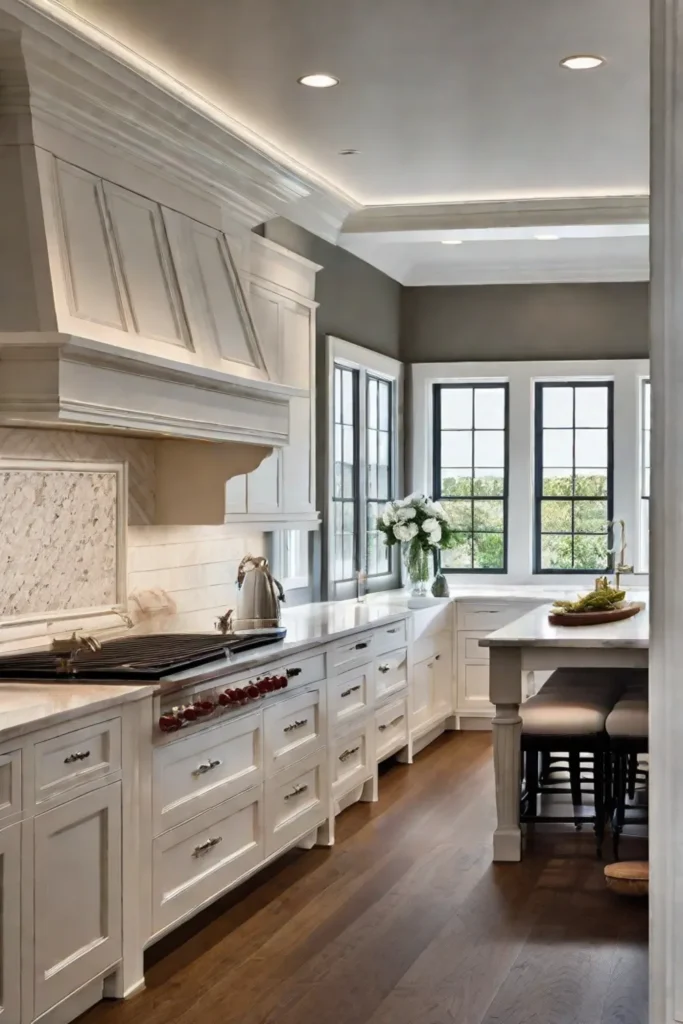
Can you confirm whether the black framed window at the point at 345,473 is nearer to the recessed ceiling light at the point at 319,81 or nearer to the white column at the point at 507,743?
the white column at the point at 507,743

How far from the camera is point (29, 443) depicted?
409 cm

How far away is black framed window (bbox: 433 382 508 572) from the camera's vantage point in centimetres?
860

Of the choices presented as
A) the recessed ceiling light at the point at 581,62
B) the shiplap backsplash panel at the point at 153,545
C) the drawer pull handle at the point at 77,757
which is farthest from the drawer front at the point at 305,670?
the recessed ceiling light at the point at 581,62

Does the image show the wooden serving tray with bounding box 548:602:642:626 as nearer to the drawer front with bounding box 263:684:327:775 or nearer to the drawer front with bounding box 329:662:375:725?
the drawer front with bounding box 329:662:375:725

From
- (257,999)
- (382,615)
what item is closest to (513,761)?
(382,615)

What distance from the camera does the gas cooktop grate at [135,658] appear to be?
143 inches

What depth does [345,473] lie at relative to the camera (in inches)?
294

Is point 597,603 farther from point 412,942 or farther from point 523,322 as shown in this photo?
point 523,322

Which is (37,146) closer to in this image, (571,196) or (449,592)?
(571,196)

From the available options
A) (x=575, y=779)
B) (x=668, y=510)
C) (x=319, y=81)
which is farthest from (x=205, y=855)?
(x=668, y=510)

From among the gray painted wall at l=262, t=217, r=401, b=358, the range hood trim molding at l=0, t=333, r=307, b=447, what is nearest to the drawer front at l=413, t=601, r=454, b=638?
the gray painted wall at l=262, t=217, r=401, b=358

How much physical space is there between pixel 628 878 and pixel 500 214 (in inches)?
150

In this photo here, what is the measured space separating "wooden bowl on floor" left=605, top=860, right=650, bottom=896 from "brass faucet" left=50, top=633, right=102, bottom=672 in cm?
211

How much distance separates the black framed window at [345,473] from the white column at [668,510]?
5841 millimetres
